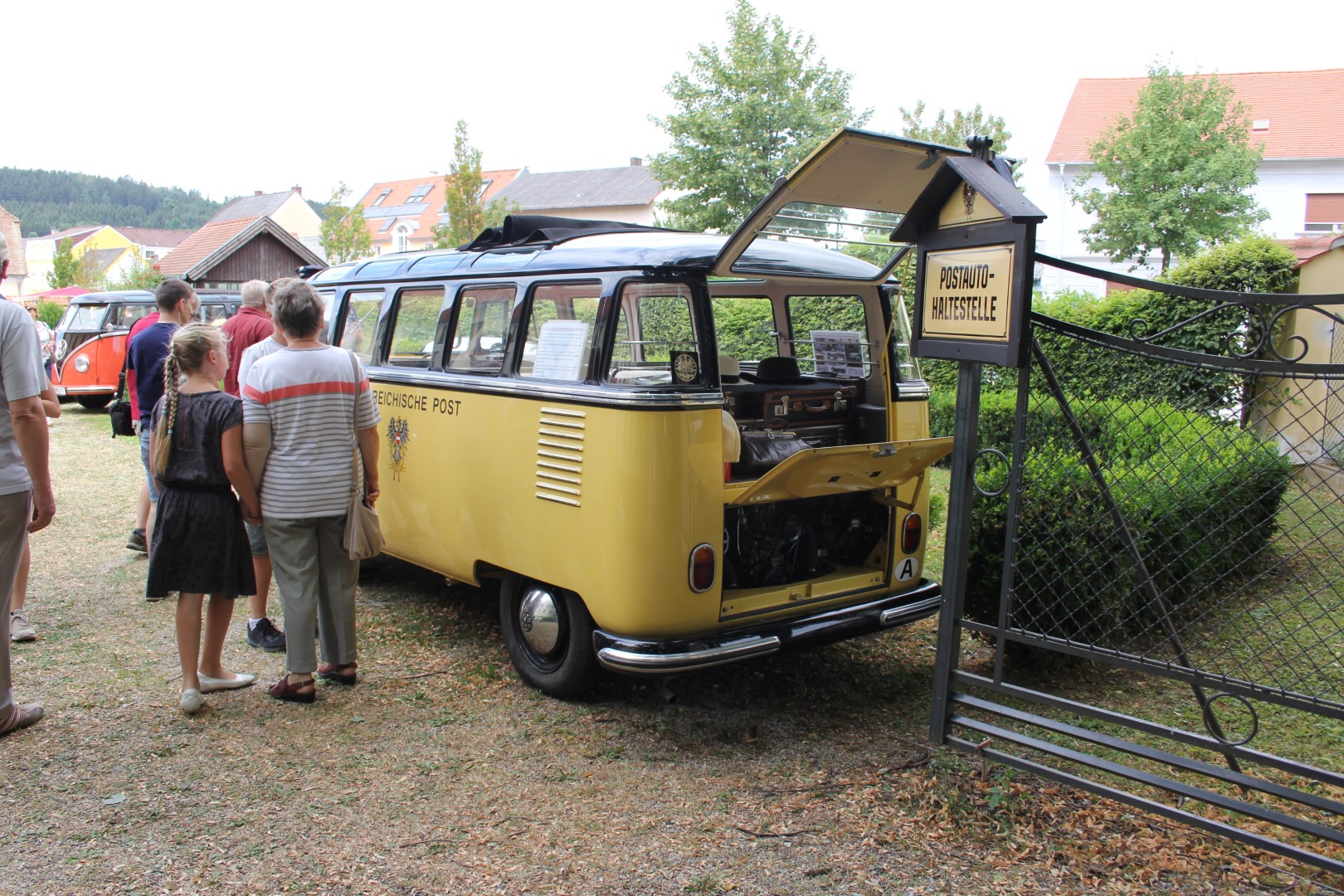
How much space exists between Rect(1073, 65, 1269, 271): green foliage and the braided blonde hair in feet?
86.5

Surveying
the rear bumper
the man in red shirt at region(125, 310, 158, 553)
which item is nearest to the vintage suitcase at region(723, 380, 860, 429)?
the rear bumper

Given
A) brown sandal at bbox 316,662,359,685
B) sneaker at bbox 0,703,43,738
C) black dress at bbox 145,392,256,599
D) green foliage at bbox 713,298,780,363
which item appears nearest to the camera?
sneaker at bbox 0,703,43,738

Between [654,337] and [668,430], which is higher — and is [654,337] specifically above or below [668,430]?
above

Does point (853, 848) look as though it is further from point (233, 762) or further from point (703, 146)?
point (703, 146)

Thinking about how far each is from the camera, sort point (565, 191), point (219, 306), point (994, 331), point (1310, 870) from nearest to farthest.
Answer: point (1310, 870), point (994, 331), point (219, 306), point (565, 191)

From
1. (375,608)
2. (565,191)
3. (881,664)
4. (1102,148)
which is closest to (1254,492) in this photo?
(881,664)

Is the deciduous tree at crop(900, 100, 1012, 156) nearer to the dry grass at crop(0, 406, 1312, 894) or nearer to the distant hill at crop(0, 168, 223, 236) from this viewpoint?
the dry grass at crop(0, 406, 1312, 894)

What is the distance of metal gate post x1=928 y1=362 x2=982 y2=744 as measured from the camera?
12.6 ft

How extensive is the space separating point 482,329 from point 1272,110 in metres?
39.4

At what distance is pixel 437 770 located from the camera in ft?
13.5

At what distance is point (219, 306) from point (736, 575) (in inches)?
598

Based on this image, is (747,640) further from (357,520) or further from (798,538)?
(357,520)

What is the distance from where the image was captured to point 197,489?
176 inches

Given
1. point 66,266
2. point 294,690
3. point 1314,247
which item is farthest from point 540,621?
point 66,266
